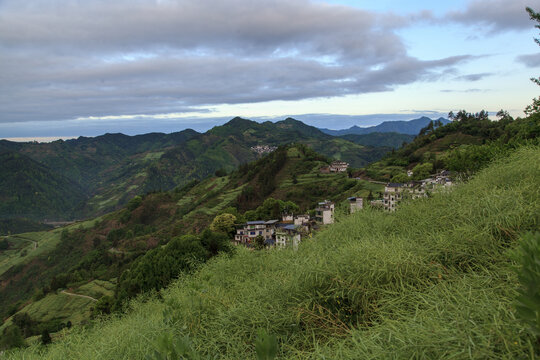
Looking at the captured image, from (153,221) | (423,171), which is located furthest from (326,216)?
(153,221)

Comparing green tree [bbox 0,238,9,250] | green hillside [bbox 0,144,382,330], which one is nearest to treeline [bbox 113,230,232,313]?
green hillside [bbox 0,144,382,330]

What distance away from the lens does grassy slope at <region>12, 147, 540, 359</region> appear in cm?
245

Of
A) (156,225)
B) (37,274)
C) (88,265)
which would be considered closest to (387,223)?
(88,265)

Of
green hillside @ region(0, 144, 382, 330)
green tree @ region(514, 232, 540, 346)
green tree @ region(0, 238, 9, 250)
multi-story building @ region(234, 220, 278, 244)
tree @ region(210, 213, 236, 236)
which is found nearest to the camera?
green tree @ region(514, 232, 540, 346)

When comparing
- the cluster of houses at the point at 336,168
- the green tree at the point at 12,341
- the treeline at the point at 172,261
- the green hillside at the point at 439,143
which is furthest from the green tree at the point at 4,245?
the green hillside at the point at 439,143

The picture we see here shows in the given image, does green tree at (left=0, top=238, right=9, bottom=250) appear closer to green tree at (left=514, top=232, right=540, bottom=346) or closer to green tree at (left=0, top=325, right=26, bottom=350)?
green tree at (left=0, top=325, right=26, bottom=350)

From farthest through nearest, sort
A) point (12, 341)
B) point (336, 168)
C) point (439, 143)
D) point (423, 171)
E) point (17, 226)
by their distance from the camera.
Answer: point (17, 226)
point (336, 168)
point (439, 143)
point (423, 171)
point (12, 341)

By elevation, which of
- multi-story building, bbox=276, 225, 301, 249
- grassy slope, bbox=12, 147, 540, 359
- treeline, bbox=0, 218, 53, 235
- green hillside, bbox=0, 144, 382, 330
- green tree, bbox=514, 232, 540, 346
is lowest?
treeline, bbox=0, 218, 53, 235

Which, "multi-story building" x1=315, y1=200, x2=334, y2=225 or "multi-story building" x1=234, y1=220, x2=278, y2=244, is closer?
"multi-story building" x1=315, y1=200, x2=334, y2=225

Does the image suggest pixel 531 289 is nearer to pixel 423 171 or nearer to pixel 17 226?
pixel 423 171

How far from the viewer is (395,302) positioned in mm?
3414

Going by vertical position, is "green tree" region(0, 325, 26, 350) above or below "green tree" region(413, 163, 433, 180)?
below

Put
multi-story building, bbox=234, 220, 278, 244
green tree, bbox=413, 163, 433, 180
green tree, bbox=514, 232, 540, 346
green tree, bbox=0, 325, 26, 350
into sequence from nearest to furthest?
green tree, bbox=514, 232, 540, 346, green tree, bbox=0, 325, 26, 350, multi-story building, bbox=234, 220, 278, 244, green tree, bbox=413, 163, 433, 180

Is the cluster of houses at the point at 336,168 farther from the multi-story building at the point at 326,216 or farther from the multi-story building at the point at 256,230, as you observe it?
the multi-story building at the point at 326,216
